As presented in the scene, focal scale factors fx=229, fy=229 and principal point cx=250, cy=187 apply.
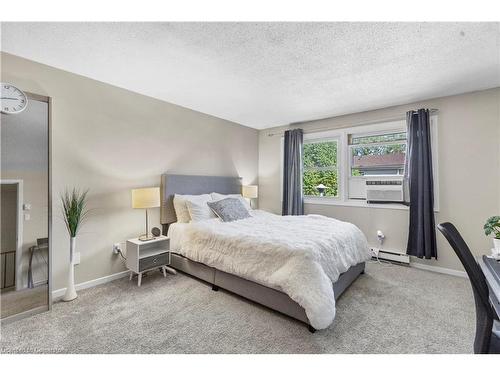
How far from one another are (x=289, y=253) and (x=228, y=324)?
30.6 inches

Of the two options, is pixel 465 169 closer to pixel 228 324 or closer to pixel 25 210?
pixel 228 324

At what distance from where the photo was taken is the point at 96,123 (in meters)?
2.67

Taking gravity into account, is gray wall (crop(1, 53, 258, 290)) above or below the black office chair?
above

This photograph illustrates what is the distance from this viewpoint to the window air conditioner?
3436 mm

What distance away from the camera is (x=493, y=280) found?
1262mm

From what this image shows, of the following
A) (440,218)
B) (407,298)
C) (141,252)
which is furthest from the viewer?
(440,218)

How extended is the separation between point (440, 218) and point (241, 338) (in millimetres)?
3120

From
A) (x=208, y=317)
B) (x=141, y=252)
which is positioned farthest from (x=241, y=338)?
(x=141, y=252)

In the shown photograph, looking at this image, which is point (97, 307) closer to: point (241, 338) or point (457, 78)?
point (241, 338)

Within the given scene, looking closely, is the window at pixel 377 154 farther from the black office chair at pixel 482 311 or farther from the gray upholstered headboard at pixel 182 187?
the black office chair at pixel 482 311

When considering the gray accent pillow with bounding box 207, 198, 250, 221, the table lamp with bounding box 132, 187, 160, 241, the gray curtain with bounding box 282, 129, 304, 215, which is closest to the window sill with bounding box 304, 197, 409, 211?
the gray curtain with bounding box 282, 129, 304, 215

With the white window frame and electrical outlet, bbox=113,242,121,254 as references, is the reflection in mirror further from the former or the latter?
the white window frame

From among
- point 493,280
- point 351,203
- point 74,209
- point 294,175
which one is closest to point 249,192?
point 294,175

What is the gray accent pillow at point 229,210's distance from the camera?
10.6 feet
